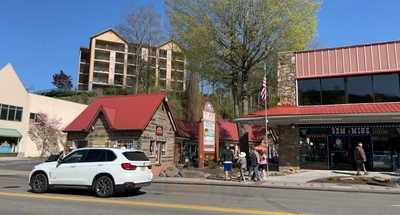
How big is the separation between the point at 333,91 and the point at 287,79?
3280mm

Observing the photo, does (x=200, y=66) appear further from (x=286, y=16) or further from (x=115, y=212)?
(x=115, y=212)

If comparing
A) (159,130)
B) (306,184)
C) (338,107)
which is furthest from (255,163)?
(159,130)

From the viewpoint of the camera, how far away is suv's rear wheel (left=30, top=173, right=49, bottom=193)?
1486 centimetres

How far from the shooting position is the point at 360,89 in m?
27.8

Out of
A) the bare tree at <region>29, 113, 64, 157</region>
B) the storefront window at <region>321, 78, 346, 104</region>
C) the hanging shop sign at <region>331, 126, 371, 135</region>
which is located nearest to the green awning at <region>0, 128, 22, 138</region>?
the bare tree at <region>29, 113, 64, 157</region>

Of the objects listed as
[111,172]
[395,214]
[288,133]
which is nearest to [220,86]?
[288,133]

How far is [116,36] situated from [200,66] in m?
60.1

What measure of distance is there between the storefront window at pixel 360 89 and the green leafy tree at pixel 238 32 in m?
5.83

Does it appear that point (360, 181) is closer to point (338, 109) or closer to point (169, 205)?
point (338, 109)

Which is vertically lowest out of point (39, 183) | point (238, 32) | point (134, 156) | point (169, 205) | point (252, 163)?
point (169, 205)

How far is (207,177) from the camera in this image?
24.9 m

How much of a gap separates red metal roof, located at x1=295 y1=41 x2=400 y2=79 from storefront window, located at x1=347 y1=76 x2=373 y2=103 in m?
0.46

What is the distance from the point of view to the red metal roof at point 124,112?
110 feet

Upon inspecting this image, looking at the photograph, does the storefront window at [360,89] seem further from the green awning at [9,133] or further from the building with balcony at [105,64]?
the building with balcony at [105,64]
